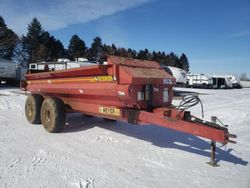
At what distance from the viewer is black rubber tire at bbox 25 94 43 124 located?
7.11 metres

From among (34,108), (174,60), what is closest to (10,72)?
(34,108)

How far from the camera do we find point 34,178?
12.2 feet

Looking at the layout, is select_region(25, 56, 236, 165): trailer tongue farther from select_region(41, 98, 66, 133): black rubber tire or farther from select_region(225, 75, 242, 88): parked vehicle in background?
select_region(225, 75, 242, 88): parked vehicle in background

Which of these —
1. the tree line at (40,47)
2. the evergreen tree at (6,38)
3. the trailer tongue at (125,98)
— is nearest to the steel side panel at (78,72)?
the trailer tongue at (125,98)

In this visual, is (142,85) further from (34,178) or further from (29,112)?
(29,112)

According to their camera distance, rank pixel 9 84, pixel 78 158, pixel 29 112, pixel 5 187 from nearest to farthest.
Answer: pixel 5 187
pixel 78 158
pixel 29 112
pixel 9 84

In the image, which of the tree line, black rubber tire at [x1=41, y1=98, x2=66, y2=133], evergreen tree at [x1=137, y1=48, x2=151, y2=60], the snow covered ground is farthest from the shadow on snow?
evergreen tree at [x1=137, y1=48, x2=151, y2=60]

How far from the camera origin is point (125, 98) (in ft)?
15.5

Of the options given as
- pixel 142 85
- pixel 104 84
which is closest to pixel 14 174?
pixel 104 84

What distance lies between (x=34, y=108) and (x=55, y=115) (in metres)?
1.31

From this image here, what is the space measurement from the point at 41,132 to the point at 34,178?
2.72 metres

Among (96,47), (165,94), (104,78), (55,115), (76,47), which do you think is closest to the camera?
(104,78)

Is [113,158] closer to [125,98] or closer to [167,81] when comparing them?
[125,98]

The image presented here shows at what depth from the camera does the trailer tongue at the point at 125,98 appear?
4426 mm
